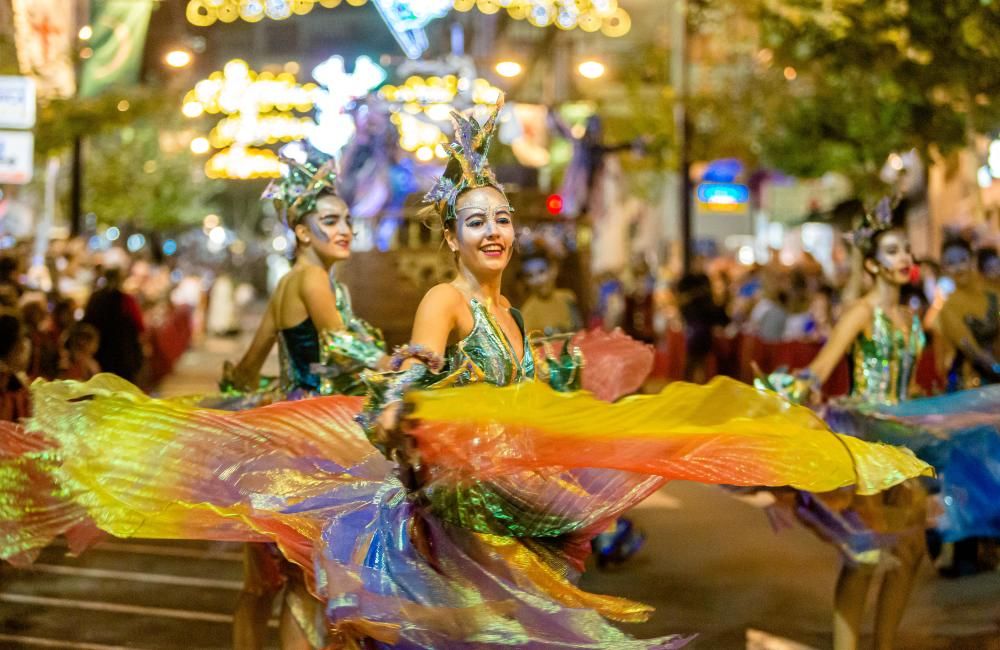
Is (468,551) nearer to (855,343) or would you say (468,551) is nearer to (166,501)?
(166,501)

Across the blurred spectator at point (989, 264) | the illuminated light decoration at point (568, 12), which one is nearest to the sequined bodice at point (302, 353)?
the blurred spectator at point (989, 264)

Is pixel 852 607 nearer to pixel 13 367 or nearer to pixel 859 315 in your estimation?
pixel 859 315

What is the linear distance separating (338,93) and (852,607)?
1222cm

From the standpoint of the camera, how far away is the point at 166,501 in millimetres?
4965

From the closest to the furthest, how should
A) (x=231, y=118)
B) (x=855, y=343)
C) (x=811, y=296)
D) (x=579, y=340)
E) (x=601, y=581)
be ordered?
(x=579, y=340), (x=855, y=343), (x=601, y=581), (x=811, y=296), (x=231, y=118)

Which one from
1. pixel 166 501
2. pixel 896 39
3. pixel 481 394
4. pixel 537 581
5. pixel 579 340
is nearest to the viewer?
pixel 481 394

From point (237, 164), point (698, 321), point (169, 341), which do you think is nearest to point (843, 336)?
point (698, 321)

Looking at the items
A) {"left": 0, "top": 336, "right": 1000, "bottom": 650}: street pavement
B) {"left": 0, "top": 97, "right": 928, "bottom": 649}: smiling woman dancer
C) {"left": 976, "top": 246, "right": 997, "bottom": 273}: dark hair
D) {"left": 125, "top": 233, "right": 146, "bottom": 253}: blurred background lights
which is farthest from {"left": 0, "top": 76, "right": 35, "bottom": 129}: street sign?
{"left": 125, "top": 233, "right": 146, "bottom": 253}: blurred background lights

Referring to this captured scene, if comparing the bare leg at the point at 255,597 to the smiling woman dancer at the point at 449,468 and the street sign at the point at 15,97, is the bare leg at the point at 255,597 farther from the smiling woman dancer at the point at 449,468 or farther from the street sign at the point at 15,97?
the street sign at the point at 15,97

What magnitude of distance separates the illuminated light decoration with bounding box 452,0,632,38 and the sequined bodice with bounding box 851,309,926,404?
39.1ft

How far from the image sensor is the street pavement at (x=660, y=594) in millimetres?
7602

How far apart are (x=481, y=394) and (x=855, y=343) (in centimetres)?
336

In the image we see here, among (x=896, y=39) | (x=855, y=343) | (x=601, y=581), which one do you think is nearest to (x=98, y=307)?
(x=601, y=581)

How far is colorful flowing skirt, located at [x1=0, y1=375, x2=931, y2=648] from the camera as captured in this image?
14.2 ft
